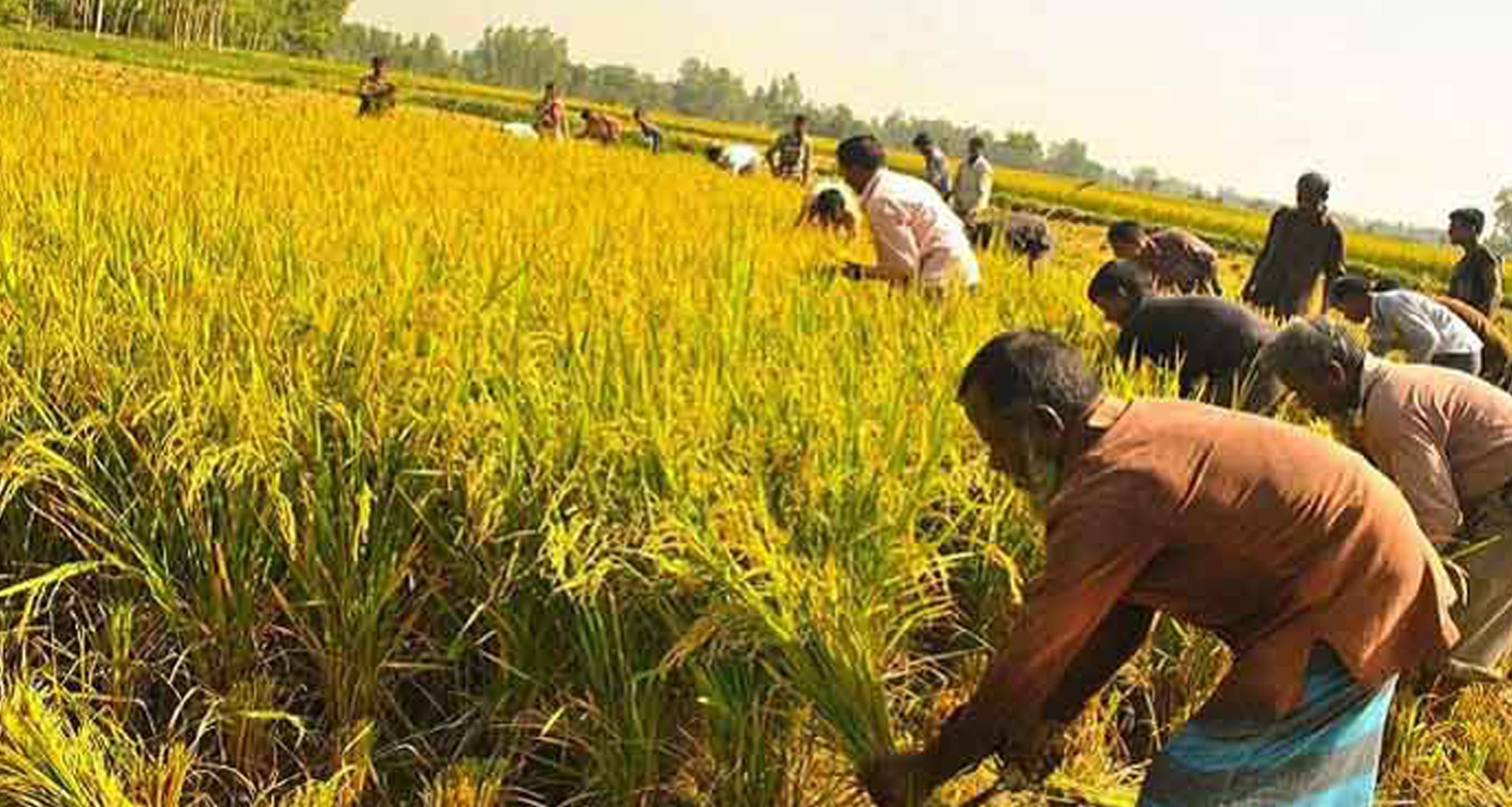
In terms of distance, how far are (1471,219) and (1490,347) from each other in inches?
67.4

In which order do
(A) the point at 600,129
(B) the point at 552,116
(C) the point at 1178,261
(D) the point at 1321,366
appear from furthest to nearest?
(A) the point at 600,129
(B) the point at 552,116
(C) the point at 1178,261
(D) the point at 1321,366

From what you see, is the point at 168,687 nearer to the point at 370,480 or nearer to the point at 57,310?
the point at 370,480

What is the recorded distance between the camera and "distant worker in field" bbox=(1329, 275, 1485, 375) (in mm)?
4242

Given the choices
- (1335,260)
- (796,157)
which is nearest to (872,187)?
(1335,260)

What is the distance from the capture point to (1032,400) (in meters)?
1.65

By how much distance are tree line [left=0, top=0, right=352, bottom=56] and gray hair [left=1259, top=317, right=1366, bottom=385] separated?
52.1 metres

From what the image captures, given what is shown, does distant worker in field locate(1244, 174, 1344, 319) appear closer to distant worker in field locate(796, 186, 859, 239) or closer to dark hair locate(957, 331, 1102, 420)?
distant worker in field locate(796, 186, 859, 239)

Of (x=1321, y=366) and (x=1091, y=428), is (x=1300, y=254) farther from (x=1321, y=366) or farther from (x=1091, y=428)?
(x=1091, y=428)

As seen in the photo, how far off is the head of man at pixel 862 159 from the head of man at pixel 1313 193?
2726mm

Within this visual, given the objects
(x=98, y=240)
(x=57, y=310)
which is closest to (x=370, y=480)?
(x=57, y=310)

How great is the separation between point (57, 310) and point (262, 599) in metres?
1.04

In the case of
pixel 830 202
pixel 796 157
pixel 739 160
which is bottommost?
pixel 830 202

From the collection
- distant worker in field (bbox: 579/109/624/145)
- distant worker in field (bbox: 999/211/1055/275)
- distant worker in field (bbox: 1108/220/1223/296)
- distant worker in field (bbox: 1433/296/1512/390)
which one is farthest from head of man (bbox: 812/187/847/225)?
distant worker in field (bbox: 579/109/624/145)

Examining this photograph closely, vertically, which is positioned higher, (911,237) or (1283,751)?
(911,237)
